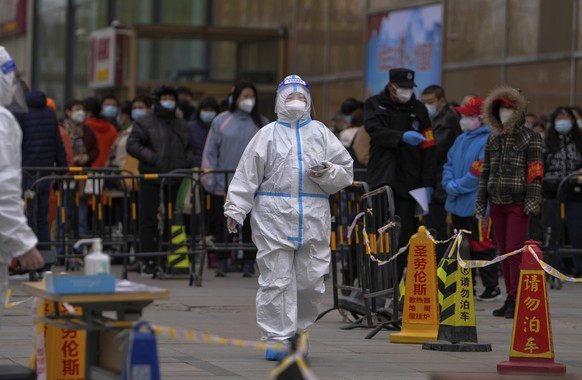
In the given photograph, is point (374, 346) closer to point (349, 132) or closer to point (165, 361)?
point (165, 361)

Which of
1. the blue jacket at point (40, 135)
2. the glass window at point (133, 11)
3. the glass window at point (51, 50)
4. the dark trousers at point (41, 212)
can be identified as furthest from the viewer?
the glass window at point (51, 50)

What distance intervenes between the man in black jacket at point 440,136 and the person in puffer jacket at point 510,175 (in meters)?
2.67

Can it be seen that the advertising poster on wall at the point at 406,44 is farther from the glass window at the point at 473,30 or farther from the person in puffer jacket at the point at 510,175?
the person in puffer jacket at the point at 510,175

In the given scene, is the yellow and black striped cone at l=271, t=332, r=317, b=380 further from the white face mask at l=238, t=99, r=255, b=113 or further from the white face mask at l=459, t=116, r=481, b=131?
the white face mask at l=238, t=99, r=255, b=113

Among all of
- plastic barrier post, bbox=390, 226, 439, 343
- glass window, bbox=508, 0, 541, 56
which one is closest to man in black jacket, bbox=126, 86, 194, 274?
plastic barrier post, bbox=390, 226, 439, 343

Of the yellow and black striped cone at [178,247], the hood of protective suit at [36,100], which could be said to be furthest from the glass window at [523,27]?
the hood of protective suit at [36,100]

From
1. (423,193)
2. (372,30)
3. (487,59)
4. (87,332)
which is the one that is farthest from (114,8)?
(87,332)

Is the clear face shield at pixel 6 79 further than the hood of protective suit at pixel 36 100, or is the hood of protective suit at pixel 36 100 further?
the hood of protective suit at pixel 36 100

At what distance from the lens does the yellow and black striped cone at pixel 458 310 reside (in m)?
9.88

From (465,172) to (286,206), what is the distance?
14.8 feet

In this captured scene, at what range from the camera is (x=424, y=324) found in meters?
10.5

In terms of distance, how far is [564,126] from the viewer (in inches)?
633

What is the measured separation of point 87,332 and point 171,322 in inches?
198

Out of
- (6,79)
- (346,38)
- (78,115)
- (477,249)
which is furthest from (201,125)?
(6,79)
